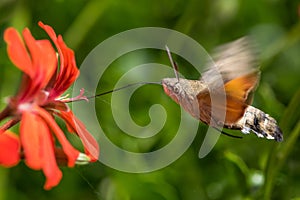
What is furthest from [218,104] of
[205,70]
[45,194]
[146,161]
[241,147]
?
[45,194]

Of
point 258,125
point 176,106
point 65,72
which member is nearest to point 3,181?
point 176,106

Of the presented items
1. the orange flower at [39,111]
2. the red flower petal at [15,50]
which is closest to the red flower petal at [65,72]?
the orange flower at [39,111]

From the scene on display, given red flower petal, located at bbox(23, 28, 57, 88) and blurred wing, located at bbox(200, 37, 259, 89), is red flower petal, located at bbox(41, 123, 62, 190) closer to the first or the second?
red flower petal, located at bbox(23, 28, 57, 88)

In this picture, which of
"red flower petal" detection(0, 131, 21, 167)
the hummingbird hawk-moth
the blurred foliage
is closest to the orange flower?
"red flower petal" detection(0, 131, 21, 167)

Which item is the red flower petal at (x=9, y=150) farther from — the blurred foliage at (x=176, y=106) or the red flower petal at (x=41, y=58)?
the blurred foliage at (x=176, y=106)

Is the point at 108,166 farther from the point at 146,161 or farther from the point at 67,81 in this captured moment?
the point at 67,81
